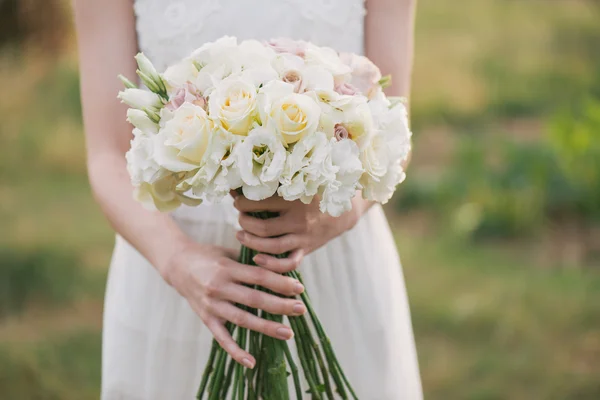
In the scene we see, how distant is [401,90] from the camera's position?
220 centimetres

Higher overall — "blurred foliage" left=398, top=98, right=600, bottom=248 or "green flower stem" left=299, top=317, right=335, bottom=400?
"blurred foliage" left=398, top=98, right=600, bottom=248

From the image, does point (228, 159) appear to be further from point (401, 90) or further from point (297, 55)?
point (401, 90)

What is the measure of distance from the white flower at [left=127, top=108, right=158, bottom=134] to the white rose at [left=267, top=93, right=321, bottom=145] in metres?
0.23

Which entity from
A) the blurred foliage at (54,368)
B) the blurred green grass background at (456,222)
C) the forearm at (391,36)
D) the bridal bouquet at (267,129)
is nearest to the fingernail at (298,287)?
the bridal bouquet at (267,129)

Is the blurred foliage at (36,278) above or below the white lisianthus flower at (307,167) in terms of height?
above

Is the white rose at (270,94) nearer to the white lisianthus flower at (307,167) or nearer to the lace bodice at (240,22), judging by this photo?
the white lisianthus flower at (307,167)

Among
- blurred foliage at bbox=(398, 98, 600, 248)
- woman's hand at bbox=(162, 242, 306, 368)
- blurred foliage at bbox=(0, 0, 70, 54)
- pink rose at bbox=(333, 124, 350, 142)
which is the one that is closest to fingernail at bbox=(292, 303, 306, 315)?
woman's hand at bbox=(162, 242, 306, 368)

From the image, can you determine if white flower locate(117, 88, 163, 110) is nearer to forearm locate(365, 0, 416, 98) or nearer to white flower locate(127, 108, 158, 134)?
white flower locate(127, 108, 158, 134)

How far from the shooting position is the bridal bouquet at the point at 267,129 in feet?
5.41

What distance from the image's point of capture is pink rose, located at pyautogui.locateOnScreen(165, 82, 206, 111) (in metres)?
1.72

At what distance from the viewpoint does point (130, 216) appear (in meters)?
Result: 2.06

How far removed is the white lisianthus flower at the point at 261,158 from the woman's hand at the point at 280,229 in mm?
160

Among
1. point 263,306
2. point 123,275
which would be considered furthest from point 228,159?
point 123,275

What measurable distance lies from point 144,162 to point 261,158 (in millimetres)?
227
